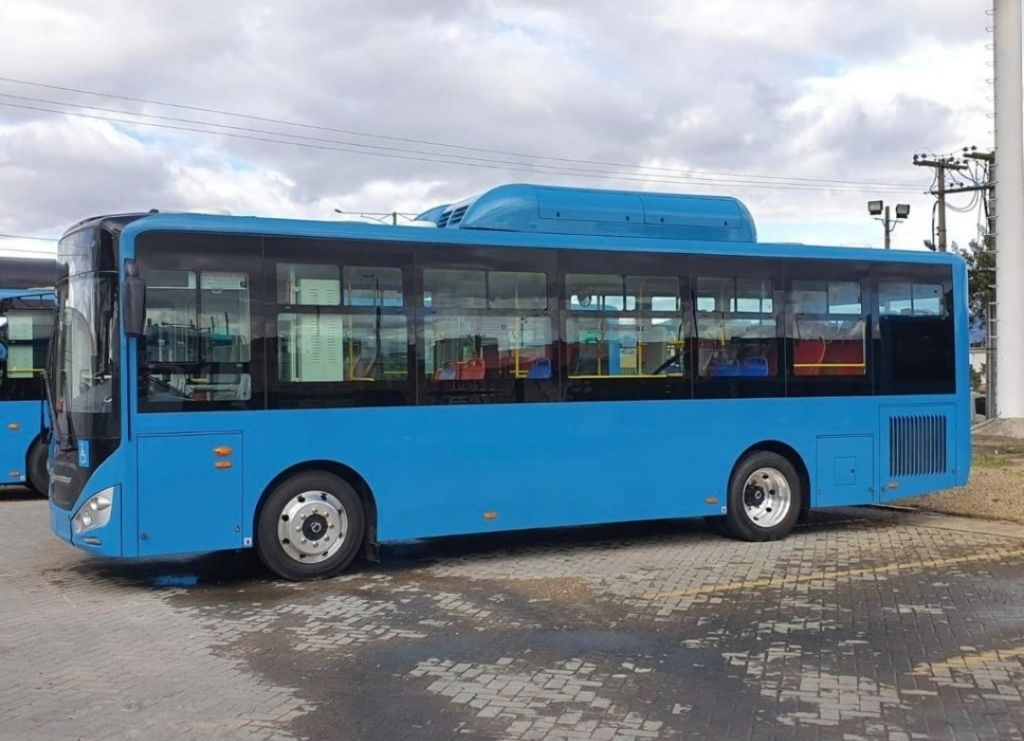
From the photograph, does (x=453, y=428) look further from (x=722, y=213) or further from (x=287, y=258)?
(x=722, y=213)

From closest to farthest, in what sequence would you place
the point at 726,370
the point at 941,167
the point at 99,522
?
the point at 99,522
the point at 726,370
the point at 941,167

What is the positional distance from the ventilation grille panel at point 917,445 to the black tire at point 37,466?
11.7 m

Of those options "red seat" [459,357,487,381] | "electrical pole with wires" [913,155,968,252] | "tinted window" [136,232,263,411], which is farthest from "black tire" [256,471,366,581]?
"electrical pole with wires" [913,155,968,252]

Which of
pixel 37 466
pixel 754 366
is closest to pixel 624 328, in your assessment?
pixel 754 366

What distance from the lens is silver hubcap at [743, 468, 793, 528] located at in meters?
11.3

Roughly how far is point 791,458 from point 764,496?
21.8 inches

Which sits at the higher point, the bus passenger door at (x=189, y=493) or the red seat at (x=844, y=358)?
the red seat at (x=844, y=358)

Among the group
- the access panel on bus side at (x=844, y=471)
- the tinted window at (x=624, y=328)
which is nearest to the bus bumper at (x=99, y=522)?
the tinted window at (x=624, y=328)

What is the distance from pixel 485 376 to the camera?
32.4 feet

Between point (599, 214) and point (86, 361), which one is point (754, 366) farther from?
point (86, 361)

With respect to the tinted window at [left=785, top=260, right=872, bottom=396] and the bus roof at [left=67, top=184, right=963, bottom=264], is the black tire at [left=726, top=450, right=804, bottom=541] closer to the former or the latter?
the tinted window at [left=785, top=260, right=872, bottom=396]

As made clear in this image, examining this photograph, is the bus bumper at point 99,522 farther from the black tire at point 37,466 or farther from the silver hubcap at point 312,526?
the black tire at point 37,466

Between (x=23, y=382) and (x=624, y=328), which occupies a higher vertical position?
(x=624, y=328)

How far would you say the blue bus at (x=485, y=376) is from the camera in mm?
8664
